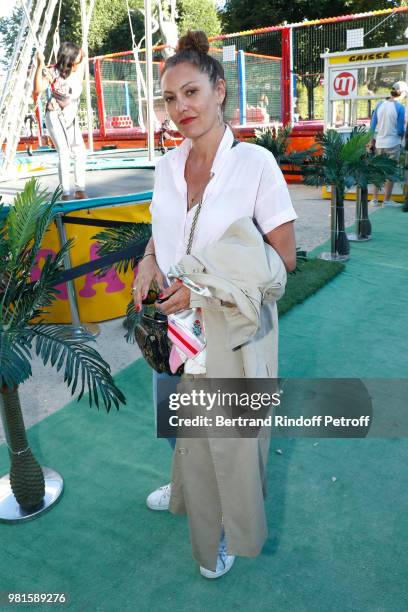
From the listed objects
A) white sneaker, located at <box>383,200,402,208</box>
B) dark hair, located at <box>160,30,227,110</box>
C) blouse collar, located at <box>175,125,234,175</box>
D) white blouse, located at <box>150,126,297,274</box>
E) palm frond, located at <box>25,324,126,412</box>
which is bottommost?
white sneaker, located at <box>383,200,402,208</box>

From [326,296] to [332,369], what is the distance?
1682 millimetres

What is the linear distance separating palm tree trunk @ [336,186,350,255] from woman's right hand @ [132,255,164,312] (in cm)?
496

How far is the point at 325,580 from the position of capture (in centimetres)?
216

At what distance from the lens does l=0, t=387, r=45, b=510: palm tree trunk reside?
101 inches

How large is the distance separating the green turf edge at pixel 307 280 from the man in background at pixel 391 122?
147 inches

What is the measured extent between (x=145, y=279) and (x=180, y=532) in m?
1.22

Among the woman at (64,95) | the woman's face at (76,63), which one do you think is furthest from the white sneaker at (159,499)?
the woman's face at (76,63)

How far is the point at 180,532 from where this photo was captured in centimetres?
245

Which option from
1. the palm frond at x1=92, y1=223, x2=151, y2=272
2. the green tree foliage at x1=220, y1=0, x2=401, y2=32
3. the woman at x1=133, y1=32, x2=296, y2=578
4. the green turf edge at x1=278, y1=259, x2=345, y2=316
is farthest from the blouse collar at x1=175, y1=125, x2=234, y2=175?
the green tree foliage at x1=220, y1=0, x2=401, y2=32

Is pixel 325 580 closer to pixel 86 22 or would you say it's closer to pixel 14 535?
pixel 14 535

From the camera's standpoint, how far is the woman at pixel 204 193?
5.57 ft

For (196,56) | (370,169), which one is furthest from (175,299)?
(370,169)

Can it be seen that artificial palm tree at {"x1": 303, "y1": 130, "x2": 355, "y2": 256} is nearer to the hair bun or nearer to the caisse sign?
the caisse sign

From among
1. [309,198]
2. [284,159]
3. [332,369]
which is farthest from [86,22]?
[332,369]
